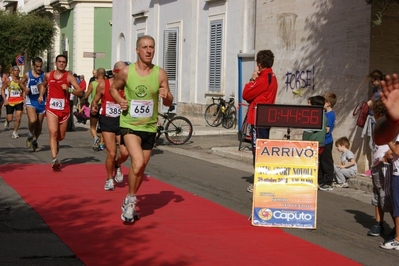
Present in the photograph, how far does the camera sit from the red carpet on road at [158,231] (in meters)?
7.41

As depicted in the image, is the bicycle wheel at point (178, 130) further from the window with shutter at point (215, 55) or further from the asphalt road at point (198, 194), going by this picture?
the window with shutter at point (215, 55)

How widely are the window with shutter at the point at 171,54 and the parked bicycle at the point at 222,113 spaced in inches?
152

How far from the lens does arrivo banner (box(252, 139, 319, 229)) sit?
9102mm

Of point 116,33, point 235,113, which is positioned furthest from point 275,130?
point 116,33

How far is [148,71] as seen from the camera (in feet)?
29.6

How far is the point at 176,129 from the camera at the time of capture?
19906mm

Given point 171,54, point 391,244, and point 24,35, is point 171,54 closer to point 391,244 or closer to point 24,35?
point 391,244

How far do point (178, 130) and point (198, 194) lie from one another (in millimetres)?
8520

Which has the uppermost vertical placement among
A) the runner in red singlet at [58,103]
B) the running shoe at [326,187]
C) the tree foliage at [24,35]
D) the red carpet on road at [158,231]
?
the tree foliage at [24,35]

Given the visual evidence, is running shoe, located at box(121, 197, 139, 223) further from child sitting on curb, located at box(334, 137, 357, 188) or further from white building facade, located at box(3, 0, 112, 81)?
white building facade, located at box(3, 0, 112, 81)

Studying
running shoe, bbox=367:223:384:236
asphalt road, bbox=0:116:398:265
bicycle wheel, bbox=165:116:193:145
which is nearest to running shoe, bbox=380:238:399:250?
asphalt road, bbox=0:116:398:265

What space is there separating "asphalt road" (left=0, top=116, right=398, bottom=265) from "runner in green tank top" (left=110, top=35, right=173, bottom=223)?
45.5 inches

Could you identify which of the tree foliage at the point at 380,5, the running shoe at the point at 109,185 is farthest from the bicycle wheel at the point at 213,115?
the running shoe at the point at 109,185

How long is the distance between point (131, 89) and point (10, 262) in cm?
279
